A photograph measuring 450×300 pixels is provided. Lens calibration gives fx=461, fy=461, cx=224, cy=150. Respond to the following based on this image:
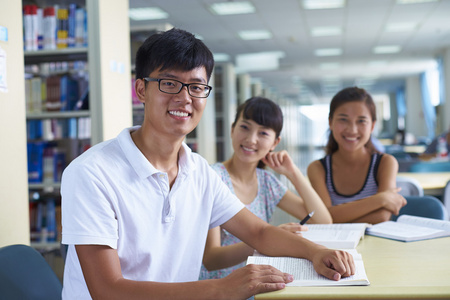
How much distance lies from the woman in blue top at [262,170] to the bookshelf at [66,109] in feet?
4.65

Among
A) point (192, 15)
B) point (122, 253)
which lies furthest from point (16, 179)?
point (192, 15)

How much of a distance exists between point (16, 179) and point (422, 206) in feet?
5.61

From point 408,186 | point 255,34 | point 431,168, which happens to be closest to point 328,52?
point 255,34

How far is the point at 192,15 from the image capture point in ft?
22.6

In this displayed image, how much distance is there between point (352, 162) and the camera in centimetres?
229

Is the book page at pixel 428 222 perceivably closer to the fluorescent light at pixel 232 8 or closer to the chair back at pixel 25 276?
the chair back at pixel 25 276

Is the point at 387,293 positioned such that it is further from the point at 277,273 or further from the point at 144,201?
the point at 144,201

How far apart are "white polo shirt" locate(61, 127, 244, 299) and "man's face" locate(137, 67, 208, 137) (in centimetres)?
10

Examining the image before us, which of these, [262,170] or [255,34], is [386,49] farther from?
[262,170]

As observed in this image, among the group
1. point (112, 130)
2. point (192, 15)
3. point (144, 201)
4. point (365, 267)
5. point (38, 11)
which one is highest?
point (192, 15)

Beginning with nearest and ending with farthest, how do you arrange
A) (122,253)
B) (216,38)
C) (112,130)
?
(122,253) → (112,130) → (216,38)

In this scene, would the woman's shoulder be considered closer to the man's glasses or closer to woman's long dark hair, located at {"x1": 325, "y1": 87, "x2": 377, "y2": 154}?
woman's long dark hair, located at {"x1": 325, "y1": 87, "x2": 377, "y2": 154}

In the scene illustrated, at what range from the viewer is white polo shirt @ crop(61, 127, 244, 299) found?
1.06 meters

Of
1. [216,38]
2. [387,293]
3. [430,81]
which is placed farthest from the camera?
[430,81]
